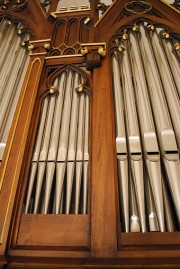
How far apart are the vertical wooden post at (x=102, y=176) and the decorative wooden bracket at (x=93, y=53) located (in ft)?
0.63

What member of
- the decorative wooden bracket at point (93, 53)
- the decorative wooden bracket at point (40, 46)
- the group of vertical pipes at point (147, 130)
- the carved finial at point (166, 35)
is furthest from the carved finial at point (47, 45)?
the carved finial at point (166, 35)

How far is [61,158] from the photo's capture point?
2.00 meters

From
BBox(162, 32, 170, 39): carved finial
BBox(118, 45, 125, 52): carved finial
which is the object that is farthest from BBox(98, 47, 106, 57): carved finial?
BBox(162, 32, 170, 39): carved finial

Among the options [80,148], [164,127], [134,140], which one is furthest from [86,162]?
[164,127]

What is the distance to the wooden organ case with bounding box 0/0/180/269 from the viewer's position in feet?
5.17

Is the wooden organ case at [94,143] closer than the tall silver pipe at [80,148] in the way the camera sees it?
Yes

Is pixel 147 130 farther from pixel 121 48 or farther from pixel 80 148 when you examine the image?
pixel 121 48

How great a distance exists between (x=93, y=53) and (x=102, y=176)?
1.38 m

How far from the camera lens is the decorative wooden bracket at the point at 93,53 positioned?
104 inches

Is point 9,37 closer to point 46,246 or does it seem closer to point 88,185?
point 88,185

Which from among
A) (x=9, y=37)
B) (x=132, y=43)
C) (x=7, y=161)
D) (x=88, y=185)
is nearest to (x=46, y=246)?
(x=88, y=185)

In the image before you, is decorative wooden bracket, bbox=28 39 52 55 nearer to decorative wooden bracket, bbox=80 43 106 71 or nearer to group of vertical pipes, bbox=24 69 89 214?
decorative wooden bracket, bbox=80 43 106 71

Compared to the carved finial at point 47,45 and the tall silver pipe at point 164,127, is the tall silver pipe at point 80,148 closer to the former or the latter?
the tall silver pipe at point 164,127

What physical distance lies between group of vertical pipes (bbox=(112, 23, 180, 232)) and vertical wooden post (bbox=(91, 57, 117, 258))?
0.08 metres
